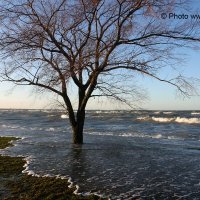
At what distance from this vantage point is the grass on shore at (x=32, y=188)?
7539 millimetres

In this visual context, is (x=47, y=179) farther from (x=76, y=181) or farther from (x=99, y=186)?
(x=99, y=186)

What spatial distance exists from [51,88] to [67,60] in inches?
63.3

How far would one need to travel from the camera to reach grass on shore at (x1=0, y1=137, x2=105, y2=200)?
24.7ft

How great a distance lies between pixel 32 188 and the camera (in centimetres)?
823

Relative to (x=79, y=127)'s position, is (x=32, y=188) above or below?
below

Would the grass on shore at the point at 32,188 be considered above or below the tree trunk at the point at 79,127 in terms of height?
below

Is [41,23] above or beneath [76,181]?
above

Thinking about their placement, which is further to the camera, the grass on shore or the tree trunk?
the tree trunk

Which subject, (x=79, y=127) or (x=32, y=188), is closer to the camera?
(x=32, y=188)

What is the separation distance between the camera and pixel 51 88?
1611 centimetres

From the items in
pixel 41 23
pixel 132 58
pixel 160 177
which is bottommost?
pixel 160 177

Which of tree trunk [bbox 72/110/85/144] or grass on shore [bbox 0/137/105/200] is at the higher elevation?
tree trunk [bbox 72/110/85/144]

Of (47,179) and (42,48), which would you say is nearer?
(47,179)

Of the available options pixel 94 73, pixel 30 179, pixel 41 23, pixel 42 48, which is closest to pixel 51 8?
pixel 41 23
